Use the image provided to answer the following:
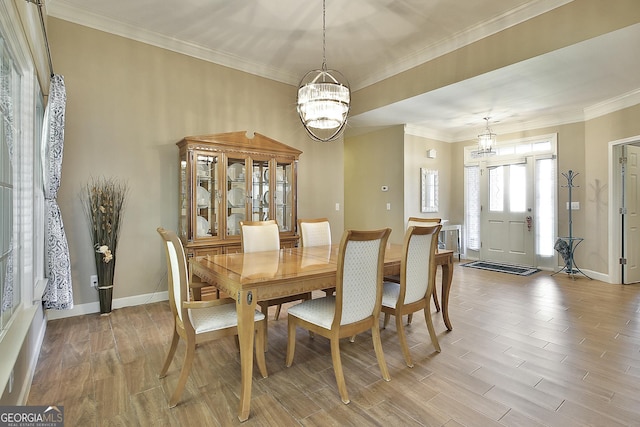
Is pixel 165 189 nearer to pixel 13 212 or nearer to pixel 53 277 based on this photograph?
pixel 53 277

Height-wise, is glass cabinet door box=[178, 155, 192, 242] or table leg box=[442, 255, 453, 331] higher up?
glass cabinet door box=[178, 155, 192, 242]

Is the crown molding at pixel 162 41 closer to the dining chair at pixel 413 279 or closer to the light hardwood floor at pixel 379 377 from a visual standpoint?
the light hardwood floor at pixel 379 377

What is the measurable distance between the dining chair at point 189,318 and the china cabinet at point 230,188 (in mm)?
1709

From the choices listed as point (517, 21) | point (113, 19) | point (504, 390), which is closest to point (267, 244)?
point (504, 390)

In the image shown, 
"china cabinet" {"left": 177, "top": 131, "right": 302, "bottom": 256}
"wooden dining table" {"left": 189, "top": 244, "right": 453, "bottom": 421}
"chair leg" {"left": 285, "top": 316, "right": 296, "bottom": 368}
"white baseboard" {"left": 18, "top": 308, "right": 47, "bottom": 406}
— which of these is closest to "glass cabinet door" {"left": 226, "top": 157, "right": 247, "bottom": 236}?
"china cabinet" {"left": 177, "top": 131, "right": 302, "bottom": 256}

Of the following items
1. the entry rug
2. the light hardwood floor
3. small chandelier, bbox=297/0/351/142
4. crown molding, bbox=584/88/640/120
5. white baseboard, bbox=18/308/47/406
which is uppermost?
crown molding, bbox=584/88/640/120

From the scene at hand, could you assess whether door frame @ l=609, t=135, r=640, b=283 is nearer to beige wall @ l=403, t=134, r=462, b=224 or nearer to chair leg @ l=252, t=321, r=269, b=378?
beige wall @ l=403, t=134, r=462, b=224

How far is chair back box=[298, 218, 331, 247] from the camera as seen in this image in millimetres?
3412

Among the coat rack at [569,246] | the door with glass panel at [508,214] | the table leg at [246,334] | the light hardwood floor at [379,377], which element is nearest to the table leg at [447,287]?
the light hardwood floor at [379,377]

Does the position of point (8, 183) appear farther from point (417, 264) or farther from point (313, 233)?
point (417, 264)

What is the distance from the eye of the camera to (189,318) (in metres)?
1.85

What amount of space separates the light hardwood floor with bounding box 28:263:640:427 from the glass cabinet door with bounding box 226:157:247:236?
4.17ft

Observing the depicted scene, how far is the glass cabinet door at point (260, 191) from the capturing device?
161 inches

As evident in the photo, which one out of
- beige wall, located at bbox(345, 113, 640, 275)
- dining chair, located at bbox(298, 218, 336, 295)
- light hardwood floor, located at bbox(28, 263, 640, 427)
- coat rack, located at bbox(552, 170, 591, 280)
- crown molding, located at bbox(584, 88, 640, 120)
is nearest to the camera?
light hardwood floor, located at bbox(28, 263, 640, 427)
